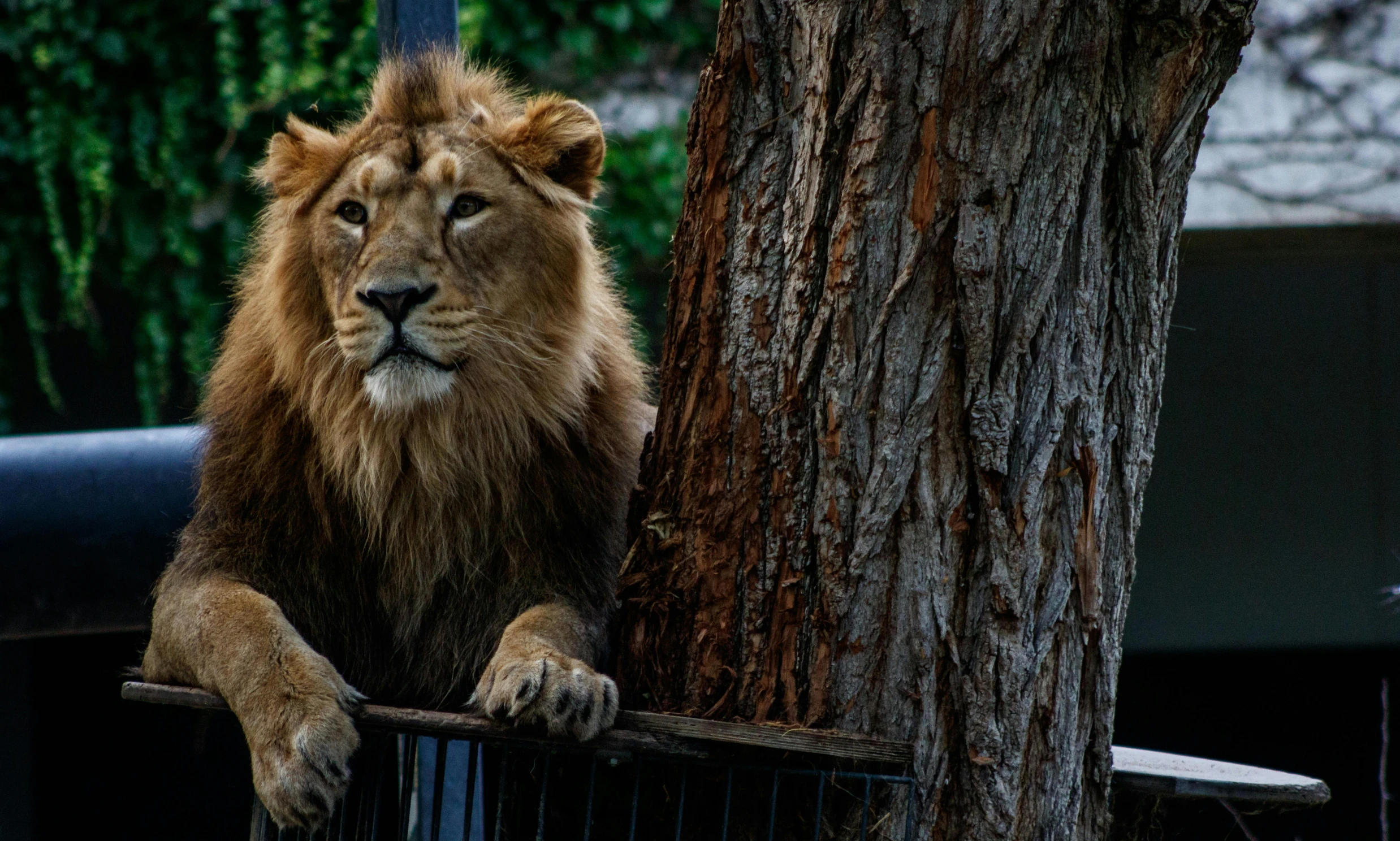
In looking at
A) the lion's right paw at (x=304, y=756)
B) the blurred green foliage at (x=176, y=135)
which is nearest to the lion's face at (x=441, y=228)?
the lion's right paw at (x=304, y=756)

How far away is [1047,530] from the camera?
2348 mm

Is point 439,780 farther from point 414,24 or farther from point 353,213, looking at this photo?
point 414,24

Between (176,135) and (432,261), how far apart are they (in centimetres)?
401

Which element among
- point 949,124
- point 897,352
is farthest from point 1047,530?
point 949,124

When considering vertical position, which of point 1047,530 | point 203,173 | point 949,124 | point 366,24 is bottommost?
point 1047,530

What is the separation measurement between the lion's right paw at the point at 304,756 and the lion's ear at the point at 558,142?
53.2 inches

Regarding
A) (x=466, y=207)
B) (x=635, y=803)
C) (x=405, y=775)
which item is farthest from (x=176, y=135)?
(x=635, y=803)

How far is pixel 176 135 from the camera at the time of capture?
6.33 metres

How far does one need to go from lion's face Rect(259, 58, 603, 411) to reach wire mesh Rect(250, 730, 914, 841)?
0.83m

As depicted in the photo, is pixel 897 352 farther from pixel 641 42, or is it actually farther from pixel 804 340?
pixel 641 42

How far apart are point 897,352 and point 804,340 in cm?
17

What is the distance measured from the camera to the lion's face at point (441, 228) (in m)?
2.93

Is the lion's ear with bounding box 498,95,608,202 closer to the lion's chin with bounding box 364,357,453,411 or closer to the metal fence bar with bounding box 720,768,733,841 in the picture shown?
the lion's chin with bounding box 364,357,453,411

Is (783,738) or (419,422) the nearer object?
(783,738)
